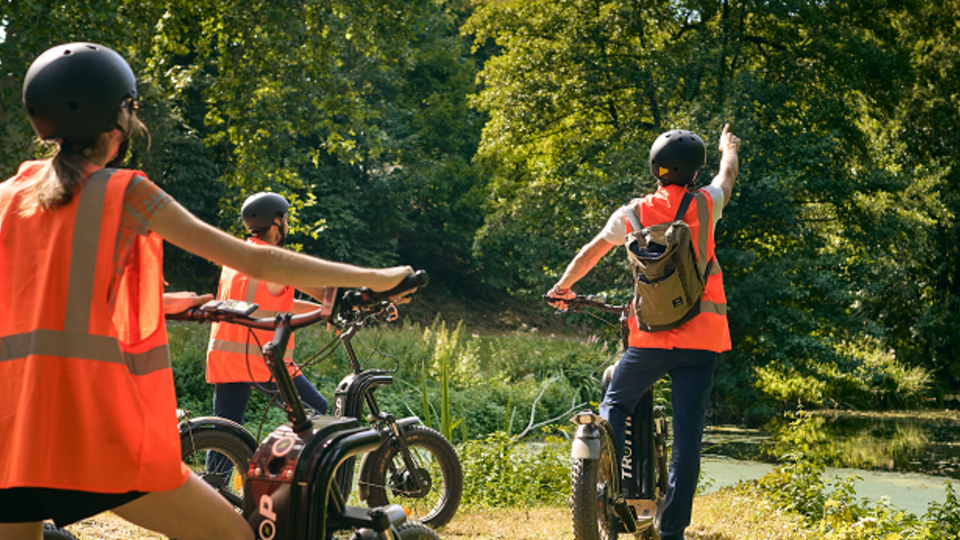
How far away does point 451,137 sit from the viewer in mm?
31906

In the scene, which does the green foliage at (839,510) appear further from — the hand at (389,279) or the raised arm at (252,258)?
the raised arm at (252,258)

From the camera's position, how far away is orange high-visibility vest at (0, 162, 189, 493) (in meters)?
1.75

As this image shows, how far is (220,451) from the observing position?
386cm

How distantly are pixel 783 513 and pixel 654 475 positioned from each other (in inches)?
66.2

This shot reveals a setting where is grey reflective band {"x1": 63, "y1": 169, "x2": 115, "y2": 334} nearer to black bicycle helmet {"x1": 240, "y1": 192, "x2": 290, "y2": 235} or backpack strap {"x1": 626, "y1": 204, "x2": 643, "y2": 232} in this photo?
backpack strap {"x1": 626, "y1": 204, "x2": 643, "y2": 232}

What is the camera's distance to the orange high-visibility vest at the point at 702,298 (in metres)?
3.64

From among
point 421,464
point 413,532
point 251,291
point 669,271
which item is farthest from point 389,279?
point 421,464

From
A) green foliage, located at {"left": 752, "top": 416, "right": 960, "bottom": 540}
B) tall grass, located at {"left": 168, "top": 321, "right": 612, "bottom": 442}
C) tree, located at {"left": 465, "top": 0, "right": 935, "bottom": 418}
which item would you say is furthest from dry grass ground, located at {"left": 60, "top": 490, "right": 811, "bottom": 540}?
tree, located at {"left": 465, "top": 0, "right": 935, "bottom": 418}

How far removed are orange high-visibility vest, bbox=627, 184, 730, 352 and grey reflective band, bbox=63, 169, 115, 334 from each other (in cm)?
249

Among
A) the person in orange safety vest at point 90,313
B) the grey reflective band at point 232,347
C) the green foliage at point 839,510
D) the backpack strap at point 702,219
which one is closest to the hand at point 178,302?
the person in orange safety vest at point 90,313

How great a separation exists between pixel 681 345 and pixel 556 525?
2083mm

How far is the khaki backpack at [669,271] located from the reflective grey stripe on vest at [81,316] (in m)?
2.38

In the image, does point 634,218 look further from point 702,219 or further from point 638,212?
point 702,219

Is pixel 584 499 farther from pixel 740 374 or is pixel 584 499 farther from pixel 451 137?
pixel 451 137
